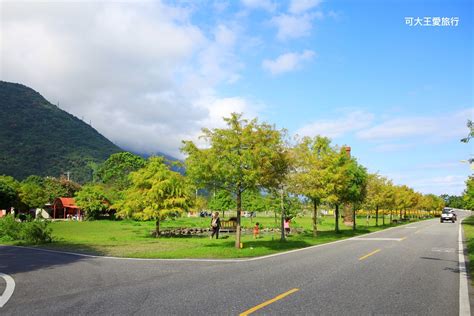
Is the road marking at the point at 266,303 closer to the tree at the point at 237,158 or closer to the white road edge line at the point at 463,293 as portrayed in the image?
Answer: the white road edge line at the point at 463,293

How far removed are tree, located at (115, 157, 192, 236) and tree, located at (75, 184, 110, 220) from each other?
121ft

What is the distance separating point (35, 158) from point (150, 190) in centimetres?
13444

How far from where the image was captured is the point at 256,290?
874 cm

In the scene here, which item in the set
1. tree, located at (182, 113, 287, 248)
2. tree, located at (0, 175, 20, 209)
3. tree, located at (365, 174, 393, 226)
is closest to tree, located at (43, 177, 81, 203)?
tree, located at (0, 175, 20, 209)

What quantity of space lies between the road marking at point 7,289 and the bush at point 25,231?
12.5 m

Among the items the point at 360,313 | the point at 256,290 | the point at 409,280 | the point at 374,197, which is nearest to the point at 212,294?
the point at 256,290

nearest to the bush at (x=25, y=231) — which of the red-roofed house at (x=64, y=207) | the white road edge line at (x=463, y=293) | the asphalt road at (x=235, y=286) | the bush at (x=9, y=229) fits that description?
the bush at (x=9, y=229)

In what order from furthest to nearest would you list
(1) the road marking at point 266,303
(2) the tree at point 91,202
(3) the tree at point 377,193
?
(2) the tree at point 91,202, (3) the tree at point 377,193, (1) the road marking at point 266,303

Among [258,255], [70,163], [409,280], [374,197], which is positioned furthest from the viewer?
[70,163]

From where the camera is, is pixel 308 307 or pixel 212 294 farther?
pixel 212 294

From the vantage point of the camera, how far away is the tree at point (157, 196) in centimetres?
2902

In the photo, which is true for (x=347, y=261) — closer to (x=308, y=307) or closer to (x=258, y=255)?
(x=258, y=255)

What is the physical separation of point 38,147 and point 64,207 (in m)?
89.3

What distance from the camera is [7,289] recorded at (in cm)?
916
